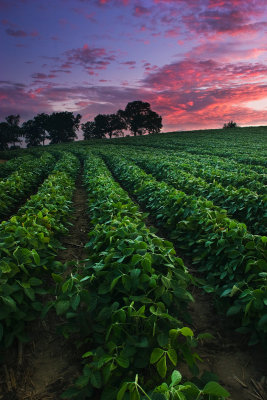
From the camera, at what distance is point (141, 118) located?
85688 mm

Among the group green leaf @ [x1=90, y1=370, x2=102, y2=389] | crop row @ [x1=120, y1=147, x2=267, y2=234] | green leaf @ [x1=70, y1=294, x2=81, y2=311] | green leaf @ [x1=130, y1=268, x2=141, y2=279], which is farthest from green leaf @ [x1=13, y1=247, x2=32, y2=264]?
crop row @ [x1=120, y1=147, x2=267, y2=234]

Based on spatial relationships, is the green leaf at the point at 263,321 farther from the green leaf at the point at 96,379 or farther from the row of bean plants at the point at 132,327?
the green leaf at the point at 96,379

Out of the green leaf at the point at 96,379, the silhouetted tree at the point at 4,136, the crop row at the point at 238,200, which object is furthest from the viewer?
the silhouetted tree at the point at 4,136

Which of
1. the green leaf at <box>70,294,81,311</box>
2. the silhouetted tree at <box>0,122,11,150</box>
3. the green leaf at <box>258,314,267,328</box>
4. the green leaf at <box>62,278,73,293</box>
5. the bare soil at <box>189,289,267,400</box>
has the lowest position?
the bare soil at <box>189,289,267,400</box>

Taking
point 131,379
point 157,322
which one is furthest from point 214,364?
point 131,379

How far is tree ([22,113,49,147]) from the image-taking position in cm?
9162

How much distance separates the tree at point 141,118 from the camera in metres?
86.0

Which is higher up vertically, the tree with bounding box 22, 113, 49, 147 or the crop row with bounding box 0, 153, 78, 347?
the tree with bounding box 22, 113, 49, 147

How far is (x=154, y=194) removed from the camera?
7.98 metres

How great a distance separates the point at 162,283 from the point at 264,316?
43.9 inches

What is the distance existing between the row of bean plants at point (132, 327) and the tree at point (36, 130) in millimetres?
95449

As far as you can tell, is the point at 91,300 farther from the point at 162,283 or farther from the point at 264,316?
the point at 264,316

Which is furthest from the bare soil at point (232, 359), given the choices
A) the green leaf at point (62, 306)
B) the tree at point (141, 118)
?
the tree at point (141, 118)

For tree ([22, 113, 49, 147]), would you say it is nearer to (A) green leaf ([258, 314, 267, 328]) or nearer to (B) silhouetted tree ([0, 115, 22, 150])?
(B) silhouetted tree ([0, 115, 22, 150])
